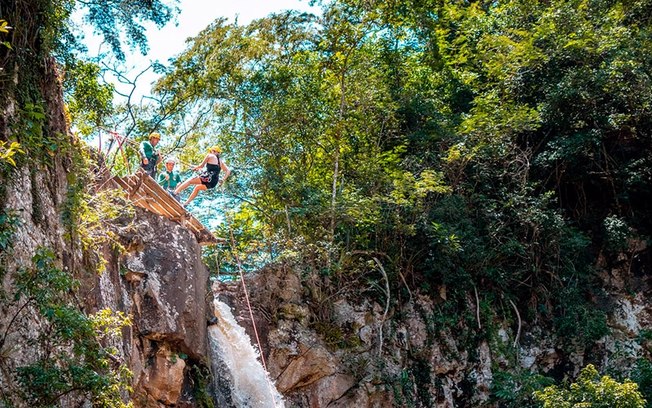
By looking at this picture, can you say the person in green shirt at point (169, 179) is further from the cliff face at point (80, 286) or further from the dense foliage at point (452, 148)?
the dense foliage at point (452, 148)

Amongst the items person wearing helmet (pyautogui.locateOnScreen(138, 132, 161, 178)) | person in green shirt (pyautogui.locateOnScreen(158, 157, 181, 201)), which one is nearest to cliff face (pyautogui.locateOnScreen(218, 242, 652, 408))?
person in green shirt (pyautogui.locateOnScreen(158, 157, 181, 201))

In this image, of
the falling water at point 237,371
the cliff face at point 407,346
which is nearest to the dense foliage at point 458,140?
the cliff face at point 407,346

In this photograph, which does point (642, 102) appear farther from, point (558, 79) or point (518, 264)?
point (518, 264)

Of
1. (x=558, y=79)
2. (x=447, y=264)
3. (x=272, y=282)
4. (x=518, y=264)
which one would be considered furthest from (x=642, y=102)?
(x=272, y=282)

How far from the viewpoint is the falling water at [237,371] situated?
12188mm

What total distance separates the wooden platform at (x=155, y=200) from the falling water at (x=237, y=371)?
142 cm

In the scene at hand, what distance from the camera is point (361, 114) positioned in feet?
55.9

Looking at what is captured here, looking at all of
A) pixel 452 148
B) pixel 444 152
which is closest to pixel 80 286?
pixel 452 148

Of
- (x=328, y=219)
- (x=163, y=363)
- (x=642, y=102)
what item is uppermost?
(x=642, y=102)

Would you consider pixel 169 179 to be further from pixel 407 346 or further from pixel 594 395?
pixel 594 395

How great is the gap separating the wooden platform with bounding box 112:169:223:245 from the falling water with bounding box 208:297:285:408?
4.66ft

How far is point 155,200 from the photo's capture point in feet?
37.6

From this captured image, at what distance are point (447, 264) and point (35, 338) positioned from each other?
9757 mm

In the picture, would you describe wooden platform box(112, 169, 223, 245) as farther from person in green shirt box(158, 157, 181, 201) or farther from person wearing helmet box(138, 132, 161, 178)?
person in green shirt box(158, 157, 181, 201)
